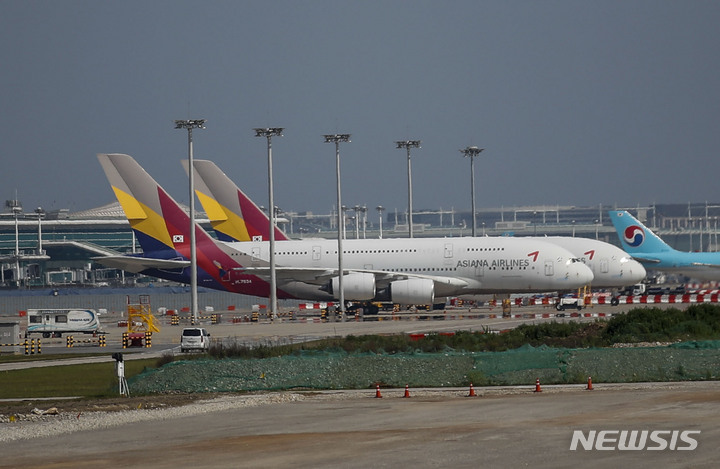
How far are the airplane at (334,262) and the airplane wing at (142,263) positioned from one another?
0.07 m

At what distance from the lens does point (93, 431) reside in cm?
2875

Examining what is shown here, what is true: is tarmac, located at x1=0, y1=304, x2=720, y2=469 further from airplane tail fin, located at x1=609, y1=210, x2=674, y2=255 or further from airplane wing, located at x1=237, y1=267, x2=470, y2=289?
airplane tail fin, located at x1=609, y1=210, x2=674, y2=255

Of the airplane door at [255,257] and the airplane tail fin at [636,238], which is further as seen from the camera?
the airplane tail fin at [636,238]

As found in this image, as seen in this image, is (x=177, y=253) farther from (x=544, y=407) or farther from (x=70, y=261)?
(x=70, y=261)

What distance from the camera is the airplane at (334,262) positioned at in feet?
255

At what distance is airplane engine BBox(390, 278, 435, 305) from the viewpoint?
255ft

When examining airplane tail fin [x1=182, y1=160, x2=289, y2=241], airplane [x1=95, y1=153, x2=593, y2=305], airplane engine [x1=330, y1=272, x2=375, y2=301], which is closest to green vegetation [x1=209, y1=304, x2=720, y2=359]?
airplane [x1=95, y1=153, x2=593, y2=305]

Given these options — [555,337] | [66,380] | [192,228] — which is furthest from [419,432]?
[192,228]

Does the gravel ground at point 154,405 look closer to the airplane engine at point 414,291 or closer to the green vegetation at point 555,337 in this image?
the green vegetation at point 555,337

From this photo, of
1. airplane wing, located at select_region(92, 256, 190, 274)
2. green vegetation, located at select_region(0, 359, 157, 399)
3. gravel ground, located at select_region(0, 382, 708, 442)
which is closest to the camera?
gravel ground, located at select_region(0, 382, 708, 442)

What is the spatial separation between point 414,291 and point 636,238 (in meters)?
36.6

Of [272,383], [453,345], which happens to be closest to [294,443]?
[272,383]

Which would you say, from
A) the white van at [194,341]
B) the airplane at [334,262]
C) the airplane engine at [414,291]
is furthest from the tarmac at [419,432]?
the airplane at [334,262]

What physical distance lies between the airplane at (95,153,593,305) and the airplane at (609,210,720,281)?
23993mm
